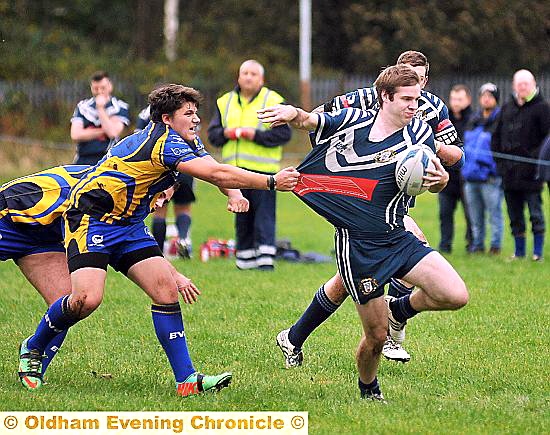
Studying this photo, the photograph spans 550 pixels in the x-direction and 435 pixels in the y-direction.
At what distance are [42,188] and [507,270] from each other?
655cm

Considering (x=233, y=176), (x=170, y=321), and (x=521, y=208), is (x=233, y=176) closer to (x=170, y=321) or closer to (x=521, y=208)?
(x=170, y=321)

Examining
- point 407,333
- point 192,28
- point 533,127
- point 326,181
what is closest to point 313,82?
point 192,28

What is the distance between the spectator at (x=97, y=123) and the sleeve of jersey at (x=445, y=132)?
20.5 ft

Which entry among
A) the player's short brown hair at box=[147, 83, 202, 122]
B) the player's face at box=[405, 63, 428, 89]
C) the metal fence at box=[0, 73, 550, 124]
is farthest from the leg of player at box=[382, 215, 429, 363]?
the metal fence at box=[0, 73, 550, 124]

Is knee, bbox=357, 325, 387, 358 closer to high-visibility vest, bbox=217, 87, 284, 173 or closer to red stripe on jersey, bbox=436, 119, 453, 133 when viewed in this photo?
red stripe on jersey, bbox=436, 119, 453, 133

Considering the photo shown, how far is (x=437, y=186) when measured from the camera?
630 centimetres

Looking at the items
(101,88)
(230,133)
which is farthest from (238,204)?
(101,88)

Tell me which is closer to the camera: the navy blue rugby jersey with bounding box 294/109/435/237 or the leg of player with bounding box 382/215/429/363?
A: the navy blue rugby jersey with bounding box 294/109/435/237

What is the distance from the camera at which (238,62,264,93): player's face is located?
12.0 metres

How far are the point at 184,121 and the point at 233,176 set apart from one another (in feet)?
1.59

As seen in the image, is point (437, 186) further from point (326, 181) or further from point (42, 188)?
point (42, 188)

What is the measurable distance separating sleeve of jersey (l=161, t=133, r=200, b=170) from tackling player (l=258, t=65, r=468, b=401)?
0.66 meters

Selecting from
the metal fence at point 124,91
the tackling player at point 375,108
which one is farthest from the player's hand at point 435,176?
the metal fence at point 124,91

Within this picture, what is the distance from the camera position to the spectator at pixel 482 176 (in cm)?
1341
